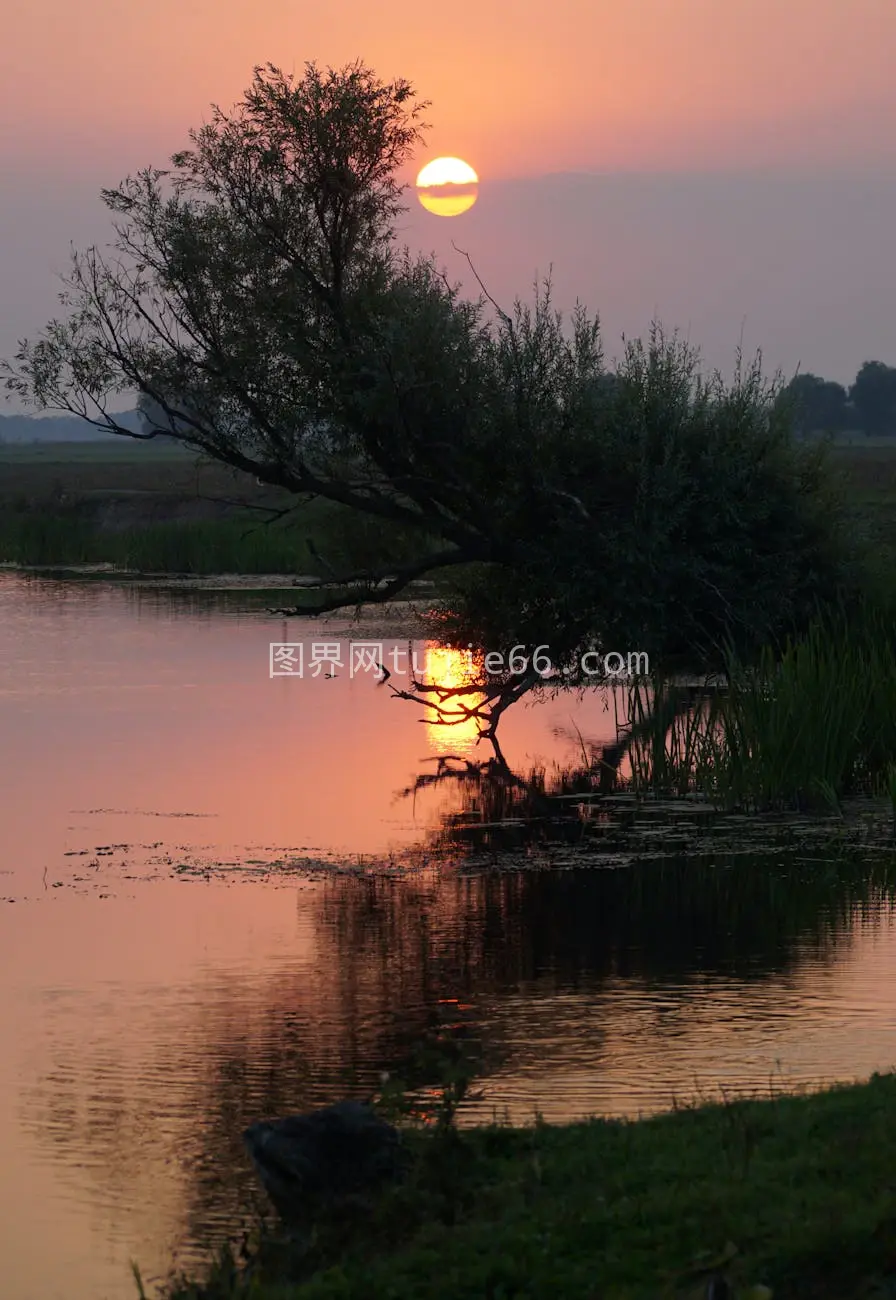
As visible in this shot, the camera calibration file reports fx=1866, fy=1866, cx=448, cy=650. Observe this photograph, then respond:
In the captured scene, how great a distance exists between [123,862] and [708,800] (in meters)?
6.05

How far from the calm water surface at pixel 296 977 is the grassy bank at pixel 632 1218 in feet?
3.03

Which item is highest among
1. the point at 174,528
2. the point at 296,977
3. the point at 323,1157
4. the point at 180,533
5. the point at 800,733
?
the point at 174,528

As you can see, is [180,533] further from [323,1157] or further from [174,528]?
[323,1157]

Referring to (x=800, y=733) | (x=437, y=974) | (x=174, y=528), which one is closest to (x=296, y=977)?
(x=437, y=974)

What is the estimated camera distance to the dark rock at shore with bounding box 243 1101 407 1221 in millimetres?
7582

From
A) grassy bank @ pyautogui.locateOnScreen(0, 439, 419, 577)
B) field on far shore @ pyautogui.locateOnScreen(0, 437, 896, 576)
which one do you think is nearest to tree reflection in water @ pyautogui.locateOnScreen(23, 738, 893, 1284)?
grassy bank @ pyautogui.locateOnScreen(0, 439, 419, 577)

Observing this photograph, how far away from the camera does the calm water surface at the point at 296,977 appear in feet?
28.9

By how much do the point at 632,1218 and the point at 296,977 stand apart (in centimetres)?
610

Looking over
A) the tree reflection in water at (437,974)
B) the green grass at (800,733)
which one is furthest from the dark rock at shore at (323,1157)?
the green grass at (800,733)

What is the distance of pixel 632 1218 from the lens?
680 cm

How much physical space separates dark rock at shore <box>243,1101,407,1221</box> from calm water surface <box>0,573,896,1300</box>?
1.22ft

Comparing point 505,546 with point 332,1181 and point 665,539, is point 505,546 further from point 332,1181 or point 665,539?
point 332,1181

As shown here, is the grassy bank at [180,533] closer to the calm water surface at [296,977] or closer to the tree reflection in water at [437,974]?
the calm water surface at [296,977]

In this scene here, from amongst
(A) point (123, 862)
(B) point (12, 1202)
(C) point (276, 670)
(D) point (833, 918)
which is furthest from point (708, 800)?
(C) point (276, 670)
